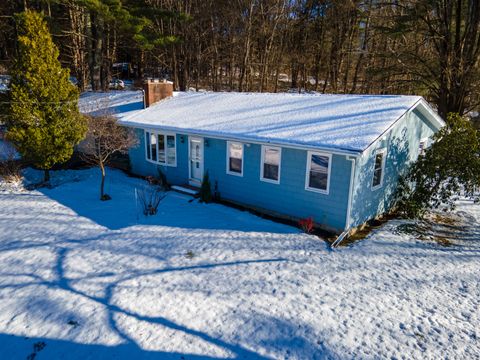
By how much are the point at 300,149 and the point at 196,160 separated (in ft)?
15.8

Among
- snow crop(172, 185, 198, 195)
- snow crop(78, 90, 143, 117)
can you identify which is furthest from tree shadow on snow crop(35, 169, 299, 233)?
snow crop(78, 90, 143, 117)

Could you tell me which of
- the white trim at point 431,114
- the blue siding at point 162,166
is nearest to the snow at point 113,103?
the blue siding at point 162,166

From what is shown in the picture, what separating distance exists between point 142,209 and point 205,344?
22.3 ft

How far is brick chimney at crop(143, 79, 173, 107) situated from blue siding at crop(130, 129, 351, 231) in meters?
4.52

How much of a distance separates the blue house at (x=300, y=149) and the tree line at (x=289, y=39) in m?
8.10

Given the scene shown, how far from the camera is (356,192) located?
9.41 metres

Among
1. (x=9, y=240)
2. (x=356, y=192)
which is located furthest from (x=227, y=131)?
(x=9, y=240)

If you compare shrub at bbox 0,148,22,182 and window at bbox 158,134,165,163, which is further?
window at bbox 158,134,165,163

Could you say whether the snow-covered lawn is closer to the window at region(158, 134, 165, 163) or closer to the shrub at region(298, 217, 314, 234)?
the shrub at region(298, 217, 314, 234)

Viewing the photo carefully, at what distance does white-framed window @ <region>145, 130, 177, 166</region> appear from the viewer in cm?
1389

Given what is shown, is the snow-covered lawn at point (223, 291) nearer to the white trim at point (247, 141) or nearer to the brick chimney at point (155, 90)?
the white trim at point (247, 141)

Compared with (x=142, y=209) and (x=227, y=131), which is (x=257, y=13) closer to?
(x=227, y=131)

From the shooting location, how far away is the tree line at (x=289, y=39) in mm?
18688

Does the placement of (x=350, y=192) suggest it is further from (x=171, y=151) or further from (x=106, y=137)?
(x=106, y=137)
